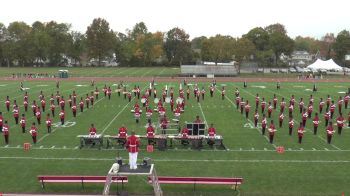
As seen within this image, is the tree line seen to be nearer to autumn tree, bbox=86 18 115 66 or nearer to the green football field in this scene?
autumn tree, bbox=86 18 115 66

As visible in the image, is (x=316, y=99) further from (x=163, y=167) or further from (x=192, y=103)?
(x=163, y=167)

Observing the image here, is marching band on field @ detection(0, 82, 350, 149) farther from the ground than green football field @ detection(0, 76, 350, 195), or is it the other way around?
marching band on field @ detection(0, 82, 350, 149)

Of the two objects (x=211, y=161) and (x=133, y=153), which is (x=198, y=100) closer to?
(x=211, y=161)

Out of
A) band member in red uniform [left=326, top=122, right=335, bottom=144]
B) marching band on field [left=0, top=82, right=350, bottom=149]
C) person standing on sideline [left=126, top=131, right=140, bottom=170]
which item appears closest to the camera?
person standing on sideline [left=126, top=131, right=140, bottom=170]

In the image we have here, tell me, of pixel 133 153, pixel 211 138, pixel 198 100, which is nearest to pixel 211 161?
pixel 211 138

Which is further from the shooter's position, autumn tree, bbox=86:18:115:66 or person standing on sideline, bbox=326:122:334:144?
autumn tree, bbox=86:18:115:66

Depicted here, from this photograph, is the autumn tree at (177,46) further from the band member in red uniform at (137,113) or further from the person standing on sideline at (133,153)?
the person standing on sideline at (133,153)

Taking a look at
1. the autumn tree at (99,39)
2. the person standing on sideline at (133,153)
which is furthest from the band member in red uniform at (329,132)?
the autumn tree at (99,39)

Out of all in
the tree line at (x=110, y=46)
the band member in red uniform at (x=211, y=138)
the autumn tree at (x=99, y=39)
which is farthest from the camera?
the autumn tree at (x=99, y=39)

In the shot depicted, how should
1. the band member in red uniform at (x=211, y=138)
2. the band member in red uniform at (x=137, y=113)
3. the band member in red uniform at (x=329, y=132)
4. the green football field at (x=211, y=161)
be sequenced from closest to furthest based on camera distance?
the green football field at (x=211, y=161), the band member in red uniform at (x=211, y=138), the band member in red uniform at (x=329, y=132), the band member in red uniform at (x=137, y=113)

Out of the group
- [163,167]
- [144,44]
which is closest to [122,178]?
[163,167]

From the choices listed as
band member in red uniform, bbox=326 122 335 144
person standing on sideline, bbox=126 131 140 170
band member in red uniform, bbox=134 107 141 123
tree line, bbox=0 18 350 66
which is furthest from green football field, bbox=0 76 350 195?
tree line, bbox=0 18 350 66

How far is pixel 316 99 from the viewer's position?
35.2 meters

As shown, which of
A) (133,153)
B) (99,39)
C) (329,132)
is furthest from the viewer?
(99,39)
